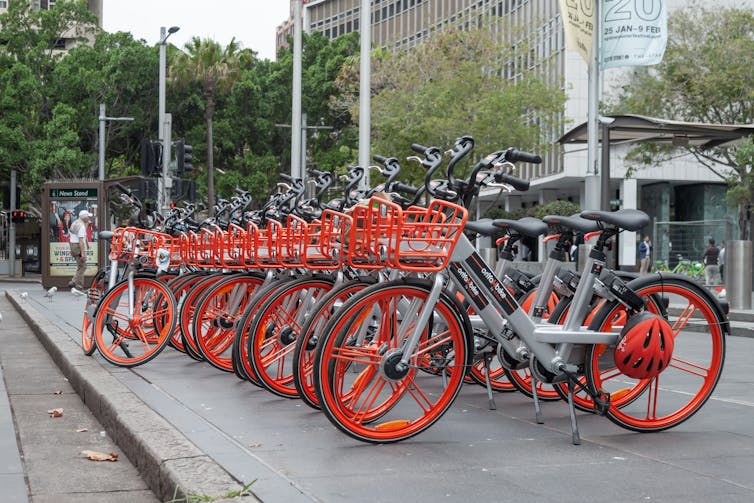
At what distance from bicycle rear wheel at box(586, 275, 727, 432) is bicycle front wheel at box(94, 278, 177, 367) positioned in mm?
3891

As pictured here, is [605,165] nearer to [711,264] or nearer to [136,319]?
[711,264]

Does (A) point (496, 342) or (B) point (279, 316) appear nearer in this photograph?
(A) point (496, 342)

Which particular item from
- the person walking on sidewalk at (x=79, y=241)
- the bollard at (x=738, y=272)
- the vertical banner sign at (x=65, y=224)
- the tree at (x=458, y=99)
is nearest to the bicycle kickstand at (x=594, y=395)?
the bollard at (x=738, y=272)

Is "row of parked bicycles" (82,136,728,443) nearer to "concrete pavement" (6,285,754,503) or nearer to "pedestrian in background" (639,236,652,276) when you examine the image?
"concrete pavement" (6,285,754,503)

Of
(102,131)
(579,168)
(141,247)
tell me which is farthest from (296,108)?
(579,168)

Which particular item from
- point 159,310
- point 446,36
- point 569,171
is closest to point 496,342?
point 159,310

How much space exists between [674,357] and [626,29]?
16.5 m

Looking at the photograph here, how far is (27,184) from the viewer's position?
47.5 metres

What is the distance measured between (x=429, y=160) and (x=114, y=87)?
43778 millimetres

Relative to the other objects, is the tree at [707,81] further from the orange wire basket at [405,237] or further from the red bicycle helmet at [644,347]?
the orange wire basket at [405,237]

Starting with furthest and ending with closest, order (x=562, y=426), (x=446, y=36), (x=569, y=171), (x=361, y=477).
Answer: (x=569, y=171) → (x=446, y=36) → (x=562, y=426) → (x=361, y=477)

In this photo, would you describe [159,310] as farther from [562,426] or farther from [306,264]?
[562,426]

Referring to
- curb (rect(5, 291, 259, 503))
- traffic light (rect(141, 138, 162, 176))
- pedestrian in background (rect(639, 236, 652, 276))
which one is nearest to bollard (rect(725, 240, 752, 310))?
pedestrian in background (rect(639, 236, 652, 276))

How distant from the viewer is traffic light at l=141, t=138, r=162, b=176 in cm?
1625
